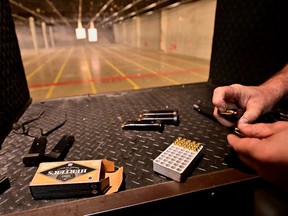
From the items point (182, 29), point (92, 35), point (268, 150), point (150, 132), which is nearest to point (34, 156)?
point (150, 132)

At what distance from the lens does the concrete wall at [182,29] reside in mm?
7023

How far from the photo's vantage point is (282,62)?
101cm

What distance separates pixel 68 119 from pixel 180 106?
0.56 meters

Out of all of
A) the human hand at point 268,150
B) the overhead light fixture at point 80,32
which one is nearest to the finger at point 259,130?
the human hand at point 268,150

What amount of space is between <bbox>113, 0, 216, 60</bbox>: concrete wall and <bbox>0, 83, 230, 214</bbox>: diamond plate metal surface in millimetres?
6422

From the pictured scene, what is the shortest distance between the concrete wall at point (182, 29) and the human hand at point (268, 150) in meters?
6.91

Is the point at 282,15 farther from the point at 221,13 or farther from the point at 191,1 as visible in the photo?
the point at 191,1

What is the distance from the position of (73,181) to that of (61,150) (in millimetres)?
200

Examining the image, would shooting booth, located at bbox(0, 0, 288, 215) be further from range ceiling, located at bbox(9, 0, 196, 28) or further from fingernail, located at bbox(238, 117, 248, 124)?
range ceiling, located at bbox(9, 0, 196, 28)

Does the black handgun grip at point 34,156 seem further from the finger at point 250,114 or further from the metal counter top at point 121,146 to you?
the finger at point 250,114

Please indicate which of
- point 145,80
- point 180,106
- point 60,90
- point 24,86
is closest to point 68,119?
point 24,86

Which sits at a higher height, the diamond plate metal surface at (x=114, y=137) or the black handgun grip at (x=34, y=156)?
the black handgun grip at (x=34, y=156)

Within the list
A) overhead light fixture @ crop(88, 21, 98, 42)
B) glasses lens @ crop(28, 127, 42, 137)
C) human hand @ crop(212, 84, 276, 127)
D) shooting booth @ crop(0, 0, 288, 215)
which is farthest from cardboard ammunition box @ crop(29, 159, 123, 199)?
overhead light fixture @ crop(88, 21, 98, 42)

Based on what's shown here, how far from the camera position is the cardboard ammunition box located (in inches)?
18.2
